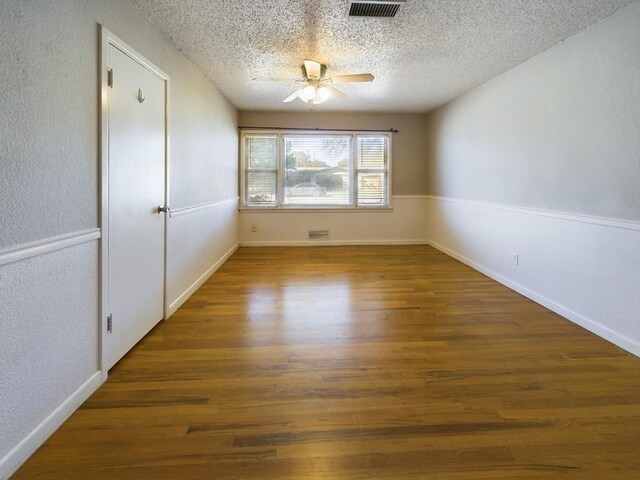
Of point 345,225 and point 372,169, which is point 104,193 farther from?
point 372,169

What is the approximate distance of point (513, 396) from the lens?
192cm

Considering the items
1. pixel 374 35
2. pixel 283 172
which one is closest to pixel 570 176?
pixel 374 35

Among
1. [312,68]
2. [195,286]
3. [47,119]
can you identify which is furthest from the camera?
[195,286]

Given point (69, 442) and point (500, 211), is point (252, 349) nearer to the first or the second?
point (69, 442)

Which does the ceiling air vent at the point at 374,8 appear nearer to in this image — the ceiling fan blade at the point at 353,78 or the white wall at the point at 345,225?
the ceiling fan blade at the point at 353,78

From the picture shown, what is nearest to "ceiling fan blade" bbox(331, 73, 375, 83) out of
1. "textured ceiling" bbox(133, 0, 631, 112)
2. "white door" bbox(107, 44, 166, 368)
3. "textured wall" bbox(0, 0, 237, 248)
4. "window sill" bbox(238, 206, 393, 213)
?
"textured ceiling" bbox(133, 0, 631, 112)

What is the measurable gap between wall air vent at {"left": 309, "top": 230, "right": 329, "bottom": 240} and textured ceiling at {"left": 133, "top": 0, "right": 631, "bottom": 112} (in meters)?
2.76

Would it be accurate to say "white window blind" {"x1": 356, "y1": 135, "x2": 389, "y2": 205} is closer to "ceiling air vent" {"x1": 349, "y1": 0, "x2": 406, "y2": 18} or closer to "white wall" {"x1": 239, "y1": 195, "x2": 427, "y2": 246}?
"white wall" {"x1": 239, "y1": 195, "x2": 427, "y2": 246}

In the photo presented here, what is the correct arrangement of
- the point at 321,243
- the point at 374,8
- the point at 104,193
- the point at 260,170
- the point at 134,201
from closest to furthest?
the point at 104,193 → the point at 134,201 → the point at 374,8 → the point at 260,170 → the point at 321,243

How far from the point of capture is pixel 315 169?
6.59 m

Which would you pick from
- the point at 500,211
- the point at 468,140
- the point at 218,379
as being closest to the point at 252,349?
the point at 218,379

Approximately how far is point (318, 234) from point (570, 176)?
4.14m

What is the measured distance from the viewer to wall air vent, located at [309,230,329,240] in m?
6.65

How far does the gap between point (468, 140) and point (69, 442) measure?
16.6ft
